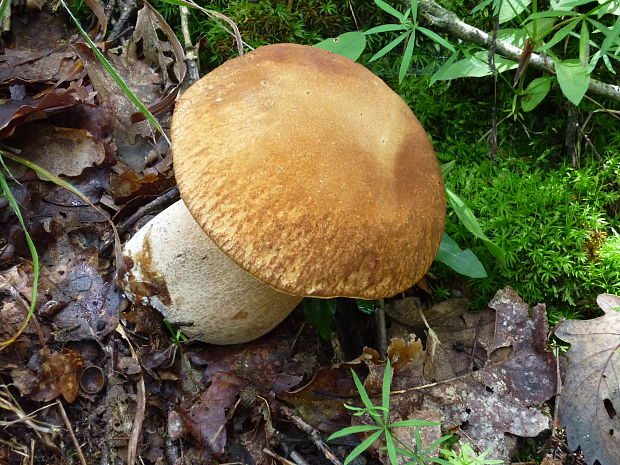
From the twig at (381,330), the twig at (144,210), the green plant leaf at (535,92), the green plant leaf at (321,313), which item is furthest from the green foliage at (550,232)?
the twig at (144,210)

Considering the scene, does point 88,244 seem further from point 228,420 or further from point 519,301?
point 519,301

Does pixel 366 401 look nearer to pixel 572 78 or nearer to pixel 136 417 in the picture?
pixel 136 417

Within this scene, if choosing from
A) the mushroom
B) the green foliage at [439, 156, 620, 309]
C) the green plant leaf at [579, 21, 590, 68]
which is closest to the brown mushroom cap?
the mushroom

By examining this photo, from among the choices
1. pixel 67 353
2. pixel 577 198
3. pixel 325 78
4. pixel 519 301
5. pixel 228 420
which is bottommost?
pixel 228 420

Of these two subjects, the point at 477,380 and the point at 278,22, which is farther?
the point at 278,22

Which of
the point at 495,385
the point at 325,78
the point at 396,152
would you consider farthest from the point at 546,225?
the point at 325,78

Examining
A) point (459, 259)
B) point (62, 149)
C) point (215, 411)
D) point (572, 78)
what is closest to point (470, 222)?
point (459, 259)

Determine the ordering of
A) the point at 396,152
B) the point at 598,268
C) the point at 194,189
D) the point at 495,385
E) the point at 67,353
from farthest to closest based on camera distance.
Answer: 1. the point at 598,268
2. the point at 495,385
3. the point at 67,353
4. the point at 396,152
5. the point at 194,189
